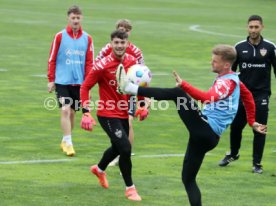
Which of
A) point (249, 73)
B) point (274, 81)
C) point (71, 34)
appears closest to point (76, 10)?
point (71, 34)

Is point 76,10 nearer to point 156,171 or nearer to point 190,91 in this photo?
point 156,171

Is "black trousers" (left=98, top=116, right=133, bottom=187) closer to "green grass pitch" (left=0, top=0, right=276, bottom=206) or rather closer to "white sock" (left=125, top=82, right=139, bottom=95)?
"green grass pitch" (left=0, top=0, right=276, bottom=206)

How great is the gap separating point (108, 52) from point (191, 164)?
3286 mm

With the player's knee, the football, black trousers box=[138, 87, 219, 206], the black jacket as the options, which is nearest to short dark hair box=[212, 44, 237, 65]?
black trousers box=[138, 87, 219, 206]

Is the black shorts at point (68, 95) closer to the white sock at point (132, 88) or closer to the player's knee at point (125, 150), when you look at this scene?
the player's knee at point (125, 150)

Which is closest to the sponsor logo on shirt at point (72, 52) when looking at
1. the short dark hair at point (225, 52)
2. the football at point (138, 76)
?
the football at point (138, 76)

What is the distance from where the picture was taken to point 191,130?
1005cm

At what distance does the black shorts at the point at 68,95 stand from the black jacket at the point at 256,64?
115 inches

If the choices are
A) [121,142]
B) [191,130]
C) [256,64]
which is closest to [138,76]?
[191,130]

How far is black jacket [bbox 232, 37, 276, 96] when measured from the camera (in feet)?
44.3

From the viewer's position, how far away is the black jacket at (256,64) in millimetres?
13508

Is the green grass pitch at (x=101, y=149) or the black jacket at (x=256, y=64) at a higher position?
the black jacket at (x=256, y=64)

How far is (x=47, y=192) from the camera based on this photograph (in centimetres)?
1179

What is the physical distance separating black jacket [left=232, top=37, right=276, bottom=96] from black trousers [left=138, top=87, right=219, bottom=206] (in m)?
3.52
